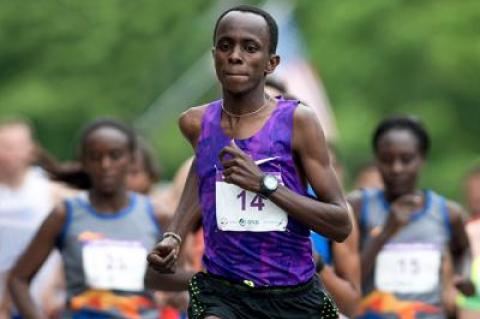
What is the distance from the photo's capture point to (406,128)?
12719 millimetres

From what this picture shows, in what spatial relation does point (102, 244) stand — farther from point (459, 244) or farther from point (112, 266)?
point (459, 244)

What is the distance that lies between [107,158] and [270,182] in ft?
12.4

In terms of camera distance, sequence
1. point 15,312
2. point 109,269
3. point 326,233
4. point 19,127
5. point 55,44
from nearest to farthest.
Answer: point 326,233 → point 109,269 → point 15,312 → point 19,127 → point 55,44

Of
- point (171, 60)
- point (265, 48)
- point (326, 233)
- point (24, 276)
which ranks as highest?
point (265, 48)

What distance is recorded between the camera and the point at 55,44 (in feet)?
109

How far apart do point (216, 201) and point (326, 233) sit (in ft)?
1.54

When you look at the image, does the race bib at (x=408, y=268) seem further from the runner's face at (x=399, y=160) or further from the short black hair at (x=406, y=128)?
the short black hair at (x=406, y=128)

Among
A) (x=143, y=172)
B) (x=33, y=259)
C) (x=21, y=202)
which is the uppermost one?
(x=33, y=259)

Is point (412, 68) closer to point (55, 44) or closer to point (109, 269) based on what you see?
point (55, 44)

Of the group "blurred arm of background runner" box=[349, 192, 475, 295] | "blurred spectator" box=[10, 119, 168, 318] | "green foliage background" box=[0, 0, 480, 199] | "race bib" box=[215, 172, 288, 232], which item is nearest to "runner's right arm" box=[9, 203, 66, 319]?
"blurred spectator" box=[10, 119, 168, 318]

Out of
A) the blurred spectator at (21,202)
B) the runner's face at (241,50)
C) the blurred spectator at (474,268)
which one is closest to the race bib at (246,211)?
the runner's face at (241,50)

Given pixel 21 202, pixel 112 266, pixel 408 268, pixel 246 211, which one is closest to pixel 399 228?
pixel 408 268

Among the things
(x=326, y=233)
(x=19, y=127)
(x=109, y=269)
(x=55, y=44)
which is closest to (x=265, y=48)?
(x=326, y=233)

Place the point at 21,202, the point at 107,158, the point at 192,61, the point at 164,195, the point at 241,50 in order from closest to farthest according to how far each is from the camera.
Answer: the point at 241,50, the point at 107,158, the point at 164,195, the point at 21,202, the point at 192,61
